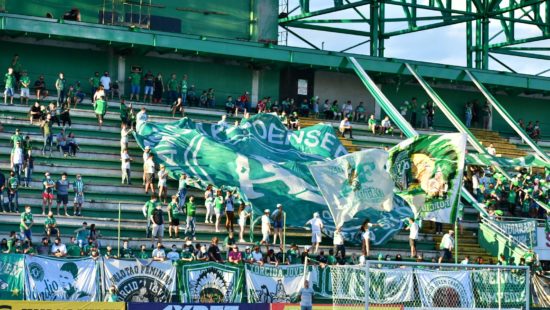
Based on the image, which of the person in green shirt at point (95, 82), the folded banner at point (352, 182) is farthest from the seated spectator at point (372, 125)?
the person in green shirt at point (95, 82)

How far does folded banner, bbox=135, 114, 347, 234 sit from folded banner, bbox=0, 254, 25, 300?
10890 mm

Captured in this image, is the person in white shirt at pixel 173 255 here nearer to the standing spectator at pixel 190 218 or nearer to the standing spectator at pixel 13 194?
the standing spectator at pixel 190 218

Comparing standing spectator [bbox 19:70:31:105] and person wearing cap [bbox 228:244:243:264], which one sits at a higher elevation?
standing spectator [bbox 19:70:31:105]

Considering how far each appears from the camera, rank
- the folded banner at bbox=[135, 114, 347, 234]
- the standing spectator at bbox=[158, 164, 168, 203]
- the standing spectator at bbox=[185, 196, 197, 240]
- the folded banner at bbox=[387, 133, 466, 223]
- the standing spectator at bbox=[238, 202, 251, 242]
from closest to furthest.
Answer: the folded banner at bbox=[387, 133, 466, 223] < the standing spectator at bbox=[185, 196, 197, 240] < the standing spectator at bbox=[238, 202, 251, 242] < the standing spectator at bbox=[158, 164, 168, 203] < the folded banner at bbox=[135, 114, 347, 234]

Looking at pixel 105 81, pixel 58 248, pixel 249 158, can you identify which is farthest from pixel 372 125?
pixel 58 248

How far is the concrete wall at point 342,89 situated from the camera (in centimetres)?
5250

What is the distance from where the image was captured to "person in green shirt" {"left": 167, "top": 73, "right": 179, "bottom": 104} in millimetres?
46406

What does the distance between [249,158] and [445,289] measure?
14104 millimetres

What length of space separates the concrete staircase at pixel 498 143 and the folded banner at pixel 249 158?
1064cm

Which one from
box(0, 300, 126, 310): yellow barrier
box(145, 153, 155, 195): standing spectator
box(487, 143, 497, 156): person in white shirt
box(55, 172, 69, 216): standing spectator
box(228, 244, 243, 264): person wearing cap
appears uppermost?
box(487, 143, 497, 156): person in white shirt

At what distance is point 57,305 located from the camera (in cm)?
2628

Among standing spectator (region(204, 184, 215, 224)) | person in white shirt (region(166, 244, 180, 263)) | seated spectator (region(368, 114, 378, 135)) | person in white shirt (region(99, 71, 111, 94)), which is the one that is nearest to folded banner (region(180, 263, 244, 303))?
person in white shirt (region(166, 244, 180, 263))

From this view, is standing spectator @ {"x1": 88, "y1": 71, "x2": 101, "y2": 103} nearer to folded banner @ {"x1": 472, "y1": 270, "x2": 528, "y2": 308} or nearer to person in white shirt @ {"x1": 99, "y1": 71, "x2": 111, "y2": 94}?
person in white shirt @ {"x1": 99, "y1": 71, "x2": 111, "y2": 94}

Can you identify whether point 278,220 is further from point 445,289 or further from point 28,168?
point 445,289
